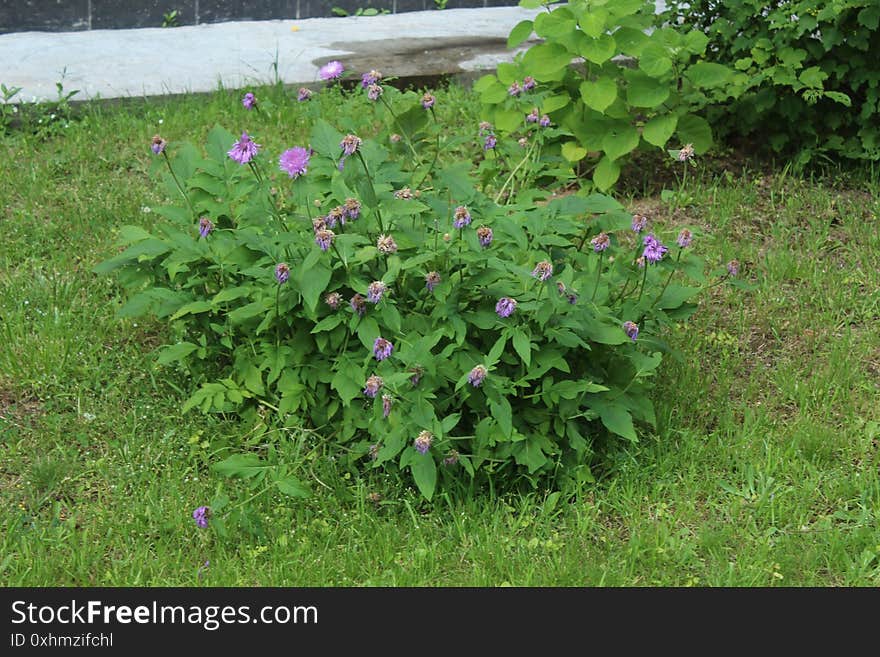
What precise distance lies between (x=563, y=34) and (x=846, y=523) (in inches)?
96.6

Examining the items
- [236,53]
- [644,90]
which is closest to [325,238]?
[644,90]

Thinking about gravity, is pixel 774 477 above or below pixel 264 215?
below

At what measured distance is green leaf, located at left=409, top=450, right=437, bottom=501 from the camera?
10.4 ft

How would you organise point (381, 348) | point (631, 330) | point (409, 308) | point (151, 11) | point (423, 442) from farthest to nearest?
point (151, 11), point (409, 308), point (631, 330), point (381, 348), point (423, 442)

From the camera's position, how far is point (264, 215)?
3.64 metres

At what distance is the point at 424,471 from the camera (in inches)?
126

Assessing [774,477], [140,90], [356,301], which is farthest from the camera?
[140,90]

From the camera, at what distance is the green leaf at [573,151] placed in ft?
16.6

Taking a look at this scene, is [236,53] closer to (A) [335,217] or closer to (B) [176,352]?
(B) [176,352]

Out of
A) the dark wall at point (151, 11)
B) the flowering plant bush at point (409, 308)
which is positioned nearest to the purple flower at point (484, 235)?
the flowering plant bush at point (409, 308)

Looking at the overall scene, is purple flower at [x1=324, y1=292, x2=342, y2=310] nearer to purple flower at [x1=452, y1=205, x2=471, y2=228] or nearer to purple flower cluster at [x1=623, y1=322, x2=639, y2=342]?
purple flower at [x1=452, y1=205, x2=471, y2=228]

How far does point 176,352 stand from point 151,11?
4793 mm

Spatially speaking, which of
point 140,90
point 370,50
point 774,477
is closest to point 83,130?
point 140,90

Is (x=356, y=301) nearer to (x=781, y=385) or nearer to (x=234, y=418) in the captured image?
(x=234, y=418)
